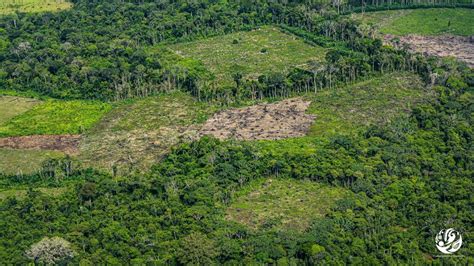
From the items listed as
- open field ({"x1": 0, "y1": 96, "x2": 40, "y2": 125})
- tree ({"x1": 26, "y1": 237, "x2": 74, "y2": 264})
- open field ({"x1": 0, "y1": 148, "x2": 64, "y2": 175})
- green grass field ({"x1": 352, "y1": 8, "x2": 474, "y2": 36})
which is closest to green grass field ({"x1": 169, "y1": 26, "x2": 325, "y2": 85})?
green grass field ({"x1": 352, "y1": 8, "x2": 474, "y2": 36})

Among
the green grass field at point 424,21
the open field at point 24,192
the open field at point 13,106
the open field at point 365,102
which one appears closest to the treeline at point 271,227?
the open field at point 24,192

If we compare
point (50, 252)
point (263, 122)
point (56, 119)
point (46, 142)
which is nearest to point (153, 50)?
point (56, 119)

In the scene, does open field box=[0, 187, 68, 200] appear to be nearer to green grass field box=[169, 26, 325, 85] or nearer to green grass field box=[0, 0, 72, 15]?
green grass field box=[169, 26, 325, 85]

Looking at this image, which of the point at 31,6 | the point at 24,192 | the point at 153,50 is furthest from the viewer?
the point at 31,6

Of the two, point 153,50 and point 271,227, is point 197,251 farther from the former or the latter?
point 153,50

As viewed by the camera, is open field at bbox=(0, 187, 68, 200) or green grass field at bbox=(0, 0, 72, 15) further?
green grass field at bbox=(0, 0, 72, 15)

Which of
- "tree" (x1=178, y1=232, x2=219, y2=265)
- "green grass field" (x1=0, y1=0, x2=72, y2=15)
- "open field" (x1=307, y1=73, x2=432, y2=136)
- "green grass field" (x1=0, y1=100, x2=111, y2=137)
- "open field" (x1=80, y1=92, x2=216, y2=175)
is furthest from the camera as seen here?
"green grass field" (x1=0, y1=0, x2=72, y2=15)
